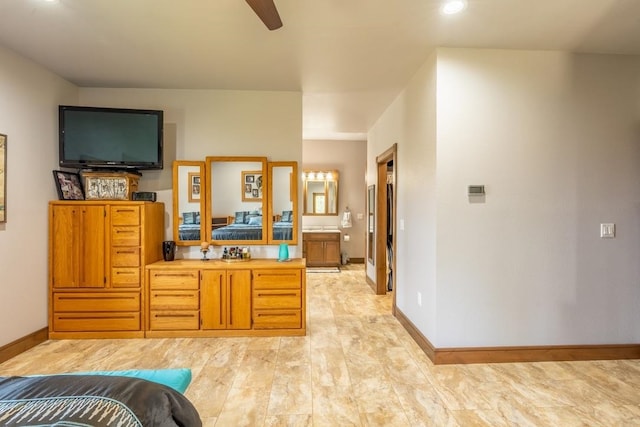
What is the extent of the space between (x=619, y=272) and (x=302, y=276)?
2.93 meters

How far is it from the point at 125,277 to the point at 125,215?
0.64 meters

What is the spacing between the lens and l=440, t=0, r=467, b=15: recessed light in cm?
216

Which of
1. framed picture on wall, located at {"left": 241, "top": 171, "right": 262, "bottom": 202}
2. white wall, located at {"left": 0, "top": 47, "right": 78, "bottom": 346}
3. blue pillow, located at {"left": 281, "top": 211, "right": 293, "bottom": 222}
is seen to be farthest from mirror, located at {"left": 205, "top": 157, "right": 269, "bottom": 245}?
white wall, located at {"left": 0, "top": 47, "right": 78, "bottom": 346}

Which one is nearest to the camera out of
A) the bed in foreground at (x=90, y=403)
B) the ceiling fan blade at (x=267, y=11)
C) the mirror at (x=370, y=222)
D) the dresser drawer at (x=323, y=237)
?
the bed in foreground at (x=90, y=403)

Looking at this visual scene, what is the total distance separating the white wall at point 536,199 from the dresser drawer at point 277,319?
137 centimetres

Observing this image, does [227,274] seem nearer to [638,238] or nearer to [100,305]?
[100,305]

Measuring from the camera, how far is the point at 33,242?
3.14 metres

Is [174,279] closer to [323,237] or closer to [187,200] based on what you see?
[187,200]

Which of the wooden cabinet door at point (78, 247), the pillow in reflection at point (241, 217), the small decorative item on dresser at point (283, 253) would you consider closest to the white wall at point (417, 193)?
the small decorative item on dresser at point (283, 253)

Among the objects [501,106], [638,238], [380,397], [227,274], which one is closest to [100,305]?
[227,274]

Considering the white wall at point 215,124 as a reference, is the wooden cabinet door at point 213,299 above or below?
below

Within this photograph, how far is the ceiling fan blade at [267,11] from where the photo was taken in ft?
5.35

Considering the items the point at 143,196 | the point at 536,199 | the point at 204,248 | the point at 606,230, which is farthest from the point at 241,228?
the point at 606,230

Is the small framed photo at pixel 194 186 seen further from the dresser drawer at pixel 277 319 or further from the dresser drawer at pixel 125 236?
the dresser drawer at pixel 277 319
